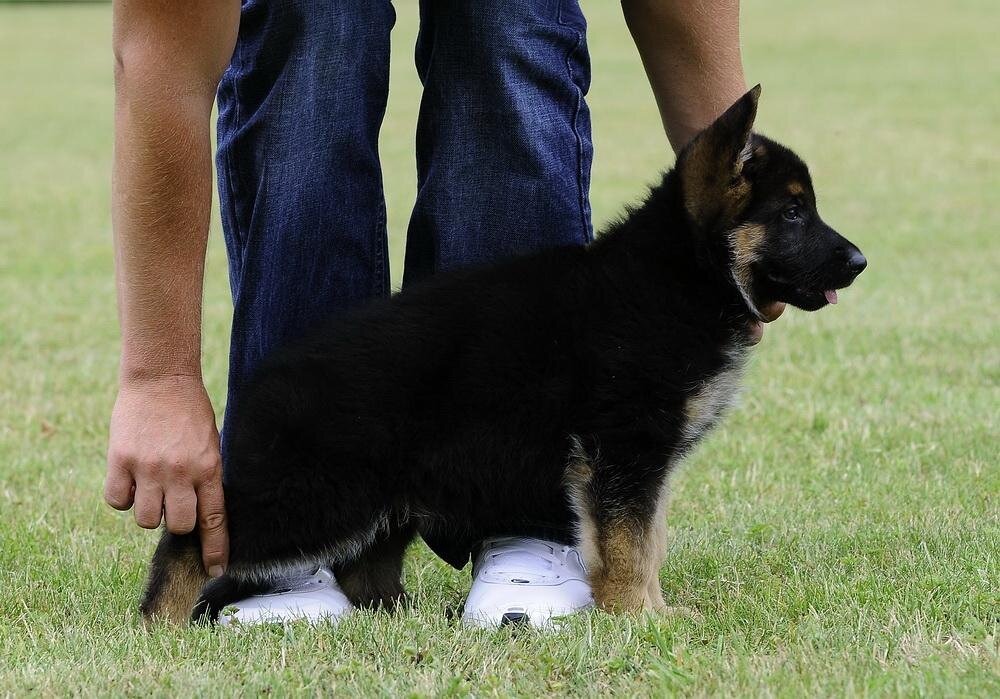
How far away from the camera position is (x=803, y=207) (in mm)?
3469

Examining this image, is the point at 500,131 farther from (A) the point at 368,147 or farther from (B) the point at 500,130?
(A) the point at 368,147

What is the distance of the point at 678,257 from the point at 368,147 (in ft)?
2.88

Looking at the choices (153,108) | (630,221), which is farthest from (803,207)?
(153,108)

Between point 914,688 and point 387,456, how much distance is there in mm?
1323

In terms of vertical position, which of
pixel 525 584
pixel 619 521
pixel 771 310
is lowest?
pixel 525 584

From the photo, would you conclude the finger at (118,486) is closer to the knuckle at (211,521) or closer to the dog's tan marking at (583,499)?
the knuckle at (211,521)

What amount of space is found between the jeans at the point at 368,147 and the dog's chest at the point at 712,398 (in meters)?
0.61

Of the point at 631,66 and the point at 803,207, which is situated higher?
the point at 803,207

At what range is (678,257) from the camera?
135 inches

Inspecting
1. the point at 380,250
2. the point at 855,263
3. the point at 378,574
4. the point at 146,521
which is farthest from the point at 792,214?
the point at 146,521

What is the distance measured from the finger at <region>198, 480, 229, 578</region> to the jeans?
4.0 inches

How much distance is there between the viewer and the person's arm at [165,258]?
A: 2.99m

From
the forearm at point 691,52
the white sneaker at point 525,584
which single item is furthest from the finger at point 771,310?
the white sneaker at point 525,584

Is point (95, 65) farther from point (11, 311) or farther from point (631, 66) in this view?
point (11, 311)
